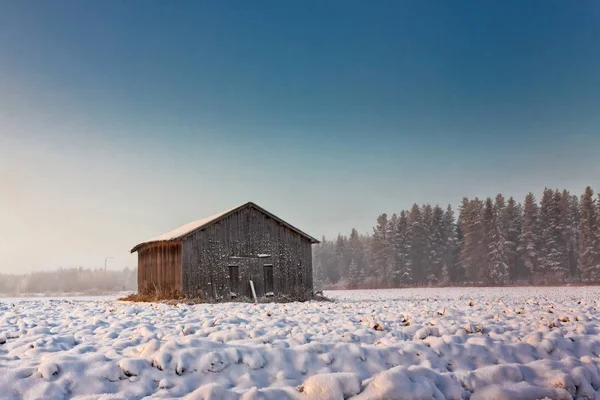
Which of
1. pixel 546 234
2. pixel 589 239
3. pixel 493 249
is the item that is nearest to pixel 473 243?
pixel 493 249

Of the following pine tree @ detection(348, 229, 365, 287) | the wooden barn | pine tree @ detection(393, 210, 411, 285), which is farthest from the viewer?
pine tree @ detection(348, 229, 365, 287)

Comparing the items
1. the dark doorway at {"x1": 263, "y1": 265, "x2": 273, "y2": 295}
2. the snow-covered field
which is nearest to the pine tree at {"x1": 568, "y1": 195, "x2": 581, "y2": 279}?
the dark doorway at {"x1": 263, "y1": 265, "x2": 273, "y2": 295}

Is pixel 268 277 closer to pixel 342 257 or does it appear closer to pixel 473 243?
pixel 473 243

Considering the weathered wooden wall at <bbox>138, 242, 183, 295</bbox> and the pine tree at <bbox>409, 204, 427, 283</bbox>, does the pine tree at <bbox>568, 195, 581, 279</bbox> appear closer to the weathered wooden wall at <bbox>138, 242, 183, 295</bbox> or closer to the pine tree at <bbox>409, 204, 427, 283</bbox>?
the pine tree at <bbox>409, 204, 427, 283</bbox>

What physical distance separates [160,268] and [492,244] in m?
53.3

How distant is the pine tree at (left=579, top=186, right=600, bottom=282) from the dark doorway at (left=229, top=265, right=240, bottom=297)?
5540 centimetres

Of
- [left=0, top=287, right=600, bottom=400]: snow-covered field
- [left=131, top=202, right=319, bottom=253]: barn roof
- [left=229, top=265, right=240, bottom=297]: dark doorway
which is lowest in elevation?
[left=0, top=287, right=600, bottom=400]: snow-covered field

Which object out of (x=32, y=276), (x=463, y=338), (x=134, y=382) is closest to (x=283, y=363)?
(x=134, y=382)

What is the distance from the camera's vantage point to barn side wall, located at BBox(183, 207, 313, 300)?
24.6 meters

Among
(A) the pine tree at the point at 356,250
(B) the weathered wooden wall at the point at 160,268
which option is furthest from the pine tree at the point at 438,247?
(B) the weathered wooden wall at the point at 160,268

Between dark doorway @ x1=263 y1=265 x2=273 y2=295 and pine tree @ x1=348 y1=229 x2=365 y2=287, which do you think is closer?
dark doorway @ x1=263 y1=265 x2=273 y2=295

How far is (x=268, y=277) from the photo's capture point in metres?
26.6

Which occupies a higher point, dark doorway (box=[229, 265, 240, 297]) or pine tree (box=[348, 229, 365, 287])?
pine tree (box=[348, 229, 365, 287])

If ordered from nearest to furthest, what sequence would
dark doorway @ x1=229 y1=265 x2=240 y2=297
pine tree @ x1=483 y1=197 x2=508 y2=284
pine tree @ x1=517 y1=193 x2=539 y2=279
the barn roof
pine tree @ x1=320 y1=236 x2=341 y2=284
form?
the barn roof, dark doorway @ x1=229 y1=265 x2=240 y2=297, pine tree @ x1=483 y1=197 x2=508 y2=284, pine tree @ x1=517 y1=193 x2=539 y2=279, pine tree @ x1=320 y1=236 x2=341 y2=284
